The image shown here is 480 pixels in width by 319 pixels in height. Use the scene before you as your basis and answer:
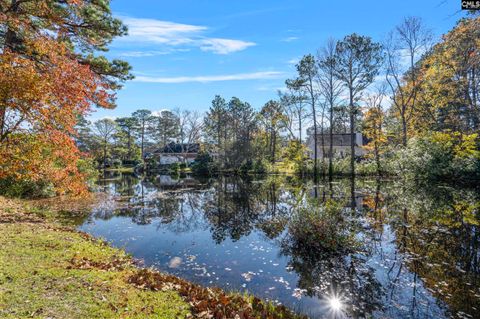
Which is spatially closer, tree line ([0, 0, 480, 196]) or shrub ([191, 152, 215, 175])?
tree line ([0, 0, 480, 196])

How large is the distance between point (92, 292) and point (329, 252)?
6208 mm

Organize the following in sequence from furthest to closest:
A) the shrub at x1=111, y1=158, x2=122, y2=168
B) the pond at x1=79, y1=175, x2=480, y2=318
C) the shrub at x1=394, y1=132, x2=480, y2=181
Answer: the shrub at x1=111, y1=158, x2=122, y2=168 → the shrub at x1=394, y1=132, x2=480, y2=181 → the pond at x1=79, y1=175, x2=480, y2=318

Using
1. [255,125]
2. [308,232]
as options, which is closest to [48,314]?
[308,232]

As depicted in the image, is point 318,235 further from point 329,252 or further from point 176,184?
point 176,184

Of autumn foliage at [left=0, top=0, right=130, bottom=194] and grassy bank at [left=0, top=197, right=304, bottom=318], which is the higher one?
autumn foliage at [left=0, top=0, right=130, bottom=194]

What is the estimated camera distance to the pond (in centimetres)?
570

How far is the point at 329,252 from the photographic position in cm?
823

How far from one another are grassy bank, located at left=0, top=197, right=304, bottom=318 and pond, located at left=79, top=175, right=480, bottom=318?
1.47 metres

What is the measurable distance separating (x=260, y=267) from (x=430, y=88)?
28.8m

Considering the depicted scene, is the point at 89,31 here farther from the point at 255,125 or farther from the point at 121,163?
the point at 121,163

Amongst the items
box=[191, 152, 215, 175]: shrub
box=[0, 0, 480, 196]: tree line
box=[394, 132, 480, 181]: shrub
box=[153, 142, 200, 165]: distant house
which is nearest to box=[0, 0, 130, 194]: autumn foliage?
box=[0, 0, 480, 196]: tree line

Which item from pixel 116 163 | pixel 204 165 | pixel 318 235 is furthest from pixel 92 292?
pixel 116 163

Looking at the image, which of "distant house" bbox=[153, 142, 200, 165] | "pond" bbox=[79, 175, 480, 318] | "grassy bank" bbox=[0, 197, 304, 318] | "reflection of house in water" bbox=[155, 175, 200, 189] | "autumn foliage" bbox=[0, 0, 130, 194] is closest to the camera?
"grassy bank" bbox=[0, 197, 304, 318]

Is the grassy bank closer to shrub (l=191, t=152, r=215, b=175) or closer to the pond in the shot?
the pond
